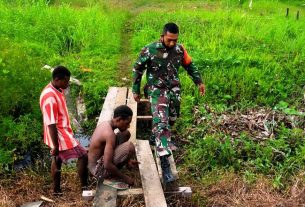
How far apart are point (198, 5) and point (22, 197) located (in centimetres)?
1020

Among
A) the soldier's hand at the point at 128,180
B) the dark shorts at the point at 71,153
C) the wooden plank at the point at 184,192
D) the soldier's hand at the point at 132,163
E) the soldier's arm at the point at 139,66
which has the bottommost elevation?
the wooden plank at the point at 184,192

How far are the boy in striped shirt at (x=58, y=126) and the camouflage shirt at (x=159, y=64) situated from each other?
107 centimetres

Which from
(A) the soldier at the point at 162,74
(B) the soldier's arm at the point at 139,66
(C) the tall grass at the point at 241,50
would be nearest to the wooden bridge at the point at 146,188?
(A) the soldier at the point at 162,74

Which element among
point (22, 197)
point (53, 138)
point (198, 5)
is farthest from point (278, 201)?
point (198, 5)

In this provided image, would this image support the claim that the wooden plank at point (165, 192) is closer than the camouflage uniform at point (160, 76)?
Yes

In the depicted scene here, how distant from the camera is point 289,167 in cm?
521

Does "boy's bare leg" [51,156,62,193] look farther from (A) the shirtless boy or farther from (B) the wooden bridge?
(B) the wooden bridge

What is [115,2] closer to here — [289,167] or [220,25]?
[220,25]

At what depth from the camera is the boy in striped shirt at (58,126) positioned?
13.9ft

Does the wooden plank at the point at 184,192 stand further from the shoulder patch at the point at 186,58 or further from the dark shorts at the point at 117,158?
the shoulder patch at the point at 186,58

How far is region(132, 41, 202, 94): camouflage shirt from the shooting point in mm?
5035

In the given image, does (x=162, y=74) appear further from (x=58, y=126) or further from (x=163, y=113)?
(x=58, y=126)

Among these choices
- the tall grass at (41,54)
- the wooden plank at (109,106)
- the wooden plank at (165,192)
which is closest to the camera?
the wooden plank at (165,192)

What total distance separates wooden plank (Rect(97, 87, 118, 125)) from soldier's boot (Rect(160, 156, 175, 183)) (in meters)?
1.46
